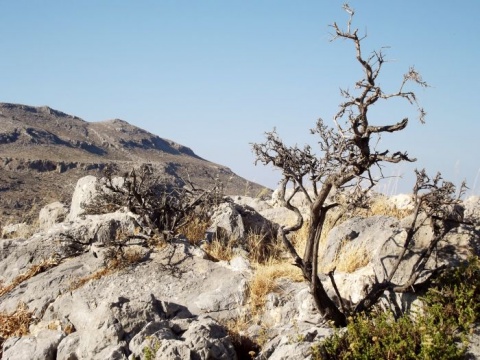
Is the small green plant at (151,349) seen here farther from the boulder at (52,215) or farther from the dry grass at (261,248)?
the boulder at (52,215)

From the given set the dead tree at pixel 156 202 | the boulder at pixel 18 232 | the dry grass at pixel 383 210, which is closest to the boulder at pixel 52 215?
the boulder at pixel 18 232

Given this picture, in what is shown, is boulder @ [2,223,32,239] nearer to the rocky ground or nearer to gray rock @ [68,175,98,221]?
gray rock @ [68,175,98,221]

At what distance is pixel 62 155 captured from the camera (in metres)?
39.3

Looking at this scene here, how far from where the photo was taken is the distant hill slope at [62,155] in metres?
30.7

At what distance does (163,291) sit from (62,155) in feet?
113

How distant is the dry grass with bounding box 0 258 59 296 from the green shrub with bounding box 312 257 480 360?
6295 mm

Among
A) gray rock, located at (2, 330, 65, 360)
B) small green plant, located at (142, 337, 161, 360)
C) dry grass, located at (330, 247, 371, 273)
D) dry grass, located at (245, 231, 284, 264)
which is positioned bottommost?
gray rock, located at (2, 330, 65, 360)

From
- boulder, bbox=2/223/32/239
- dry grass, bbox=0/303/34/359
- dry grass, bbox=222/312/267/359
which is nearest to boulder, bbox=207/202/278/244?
dry grass, bbox=222/312/267/359

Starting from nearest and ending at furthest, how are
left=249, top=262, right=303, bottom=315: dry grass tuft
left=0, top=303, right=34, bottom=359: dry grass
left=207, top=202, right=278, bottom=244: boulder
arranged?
left=249, top=262, right=303, bottom=315: dry grass tuft → left=0, top=303, right=34, bottom=359: dry grass → left=207, top=202, right=278, bottom=244: boulder

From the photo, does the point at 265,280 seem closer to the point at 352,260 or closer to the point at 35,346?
the point at 352,260

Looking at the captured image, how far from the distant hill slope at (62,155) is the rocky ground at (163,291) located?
13.5m

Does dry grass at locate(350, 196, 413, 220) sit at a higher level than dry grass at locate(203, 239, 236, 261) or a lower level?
higher

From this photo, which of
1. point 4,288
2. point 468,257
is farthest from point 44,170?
point 468,257

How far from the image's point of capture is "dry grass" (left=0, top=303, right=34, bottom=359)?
741 centimetres
